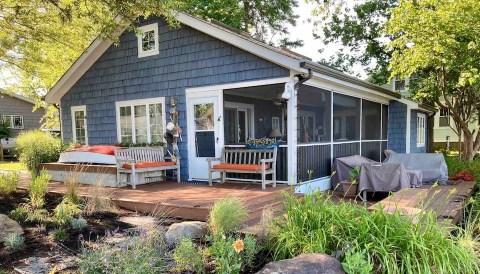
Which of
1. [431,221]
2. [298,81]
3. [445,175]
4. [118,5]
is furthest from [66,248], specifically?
[445,175]

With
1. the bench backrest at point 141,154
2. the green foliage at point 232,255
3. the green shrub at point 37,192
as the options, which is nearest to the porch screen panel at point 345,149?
the bench backrest at point 141,154

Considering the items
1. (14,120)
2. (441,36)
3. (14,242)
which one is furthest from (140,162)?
(14,120)

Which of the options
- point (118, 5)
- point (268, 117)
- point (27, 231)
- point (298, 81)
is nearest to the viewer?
point (27, 231)

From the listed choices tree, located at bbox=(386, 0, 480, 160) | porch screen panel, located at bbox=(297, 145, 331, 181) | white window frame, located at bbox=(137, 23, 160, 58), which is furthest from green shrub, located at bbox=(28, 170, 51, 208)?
tree, located at bbox=(386, 0, 480, 160)

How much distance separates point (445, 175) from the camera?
7.79 m

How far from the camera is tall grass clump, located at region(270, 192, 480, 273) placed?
2492 millimetres

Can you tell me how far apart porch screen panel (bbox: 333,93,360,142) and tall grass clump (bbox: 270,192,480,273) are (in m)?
5.04

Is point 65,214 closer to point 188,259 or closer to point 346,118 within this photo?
point 188,259

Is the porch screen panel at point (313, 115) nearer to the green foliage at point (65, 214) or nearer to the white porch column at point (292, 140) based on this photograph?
the white porch column at point (292, 140)

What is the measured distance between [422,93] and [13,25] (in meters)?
12.7

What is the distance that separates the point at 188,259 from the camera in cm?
285

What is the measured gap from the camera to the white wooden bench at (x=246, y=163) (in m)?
6.25

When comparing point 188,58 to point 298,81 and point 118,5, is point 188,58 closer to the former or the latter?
point 118,5

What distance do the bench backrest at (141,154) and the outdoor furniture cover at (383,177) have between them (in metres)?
4.65
